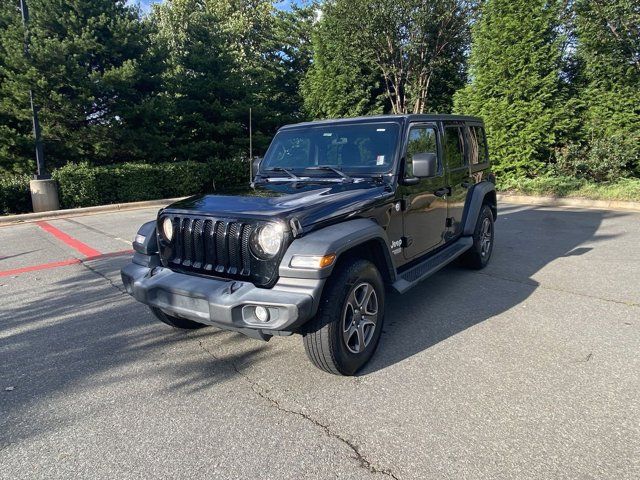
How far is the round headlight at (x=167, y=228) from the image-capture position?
11.1ft

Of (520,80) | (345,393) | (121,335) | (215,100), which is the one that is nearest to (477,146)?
(345,393)

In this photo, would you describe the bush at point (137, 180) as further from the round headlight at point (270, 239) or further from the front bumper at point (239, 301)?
the round headlight at point (270, 239)

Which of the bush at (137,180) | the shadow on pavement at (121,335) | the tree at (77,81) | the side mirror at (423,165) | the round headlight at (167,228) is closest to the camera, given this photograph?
the shadow on pavement at (121,335)

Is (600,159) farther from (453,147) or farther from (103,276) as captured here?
(103,276)

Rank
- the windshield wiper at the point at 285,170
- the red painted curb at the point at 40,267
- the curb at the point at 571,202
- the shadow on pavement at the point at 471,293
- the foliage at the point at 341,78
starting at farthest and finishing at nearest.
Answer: the foliage at the point at 341,78 < the curb at the point at 571,202 < the red painted curb at the point at 40,267 < the windshield wiper at the point at 285,170 < the shadow on pavement at the point at 471,293

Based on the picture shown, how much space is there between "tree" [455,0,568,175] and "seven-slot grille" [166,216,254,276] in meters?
12.6

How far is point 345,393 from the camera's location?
9.62 feet

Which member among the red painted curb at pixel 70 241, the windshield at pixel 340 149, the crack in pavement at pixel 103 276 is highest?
the windshield at pixel 340 149

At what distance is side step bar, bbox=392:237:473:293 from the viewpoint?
143 inches

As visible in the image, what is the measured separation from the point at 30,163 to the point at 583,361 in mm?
15505

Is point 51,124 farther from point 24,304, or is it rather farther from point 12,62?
point 24,304

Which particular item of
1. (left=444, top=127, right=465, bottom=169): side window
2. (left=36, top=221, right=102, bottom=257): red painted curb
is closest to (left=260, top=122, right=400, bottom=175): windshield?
(left=444, top=127, right=465, bottom=169): side window

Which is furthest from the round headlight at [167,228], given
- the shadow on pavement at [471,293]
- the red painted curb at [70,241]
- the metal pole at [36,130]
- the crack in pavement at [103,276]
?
the metal pole at [36,130]

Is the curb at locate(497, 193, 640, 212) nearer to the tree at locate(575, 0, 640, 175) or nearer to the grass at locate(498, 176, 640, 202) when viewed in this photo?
the grass at locate(498, 176, 640, 202)
